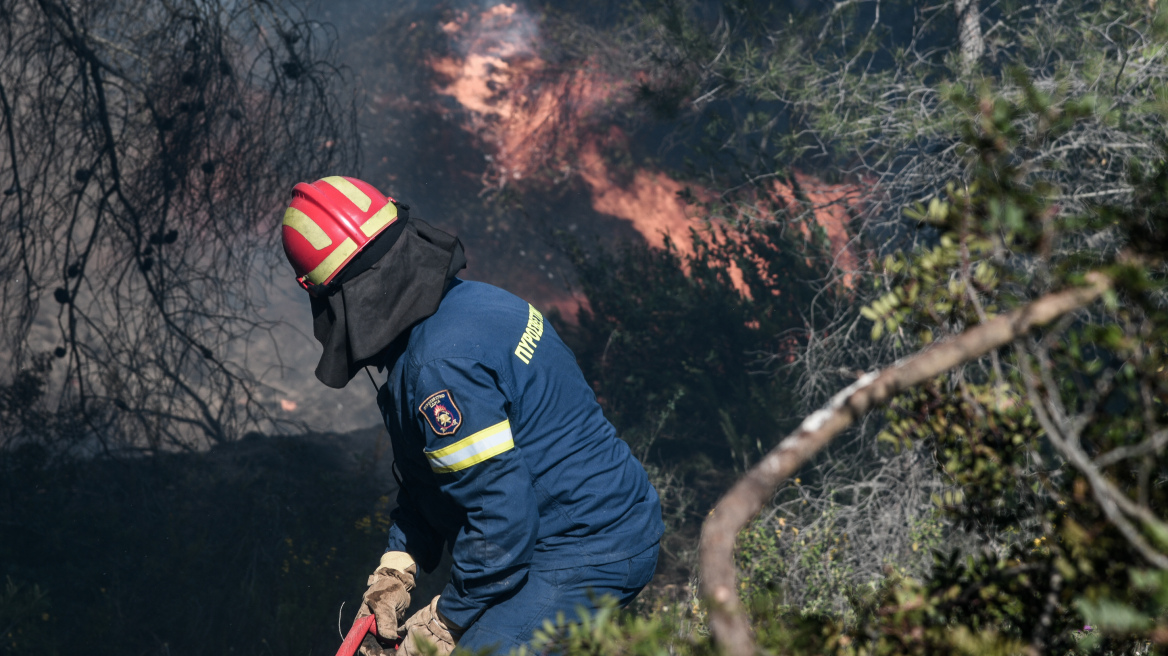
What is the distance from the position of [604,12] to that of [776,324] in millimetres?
9271

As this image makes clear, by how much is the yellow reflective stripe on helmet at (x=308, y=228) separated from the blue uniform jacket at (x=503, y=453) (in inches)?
16.9

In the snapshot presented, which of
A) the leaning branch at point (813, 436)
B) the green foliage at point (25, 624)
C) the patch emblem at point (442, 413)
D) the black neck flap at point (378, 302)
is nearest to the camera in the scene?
the leaning branch at point (813, 436)

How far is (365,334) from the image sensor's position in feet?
7.45

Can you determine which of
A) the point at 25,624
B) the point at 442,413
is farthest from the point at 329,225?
the point at 25,624

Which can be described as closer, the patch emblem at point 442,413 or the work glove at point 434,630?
the patch emblem at point 442,413

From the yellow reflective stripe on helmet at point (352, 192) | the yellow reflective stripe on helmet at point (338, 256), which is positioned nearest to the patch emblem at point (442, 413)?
the yellow reflective stripe on helmet at point (338, 256)

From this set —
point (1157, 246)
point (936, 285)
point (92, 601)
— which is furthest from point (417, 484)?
point (92, 601)

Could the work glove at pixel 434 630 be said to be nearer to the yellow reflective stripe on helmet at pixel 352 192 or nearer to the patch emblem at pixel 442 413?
the patch emblem at pixel 442 413

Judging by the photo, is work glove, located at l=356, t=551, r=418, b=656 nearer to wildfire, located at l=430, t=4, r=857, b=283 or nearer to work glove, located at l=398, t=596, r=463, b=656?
work glove, located at l=398, t=596, r=463, b=656

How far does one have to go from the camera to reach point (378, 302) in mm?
2309

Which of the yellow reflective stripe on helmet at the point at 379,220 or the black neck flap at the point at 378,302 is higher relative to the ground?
the yellow reflective stripe on helmet at the point at 379,220

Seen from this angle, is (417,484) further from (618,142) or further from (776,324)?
(618,142)

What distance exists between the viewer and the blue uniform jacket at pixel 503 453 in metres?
2.10

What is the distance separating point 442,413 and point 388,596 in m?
0.92
